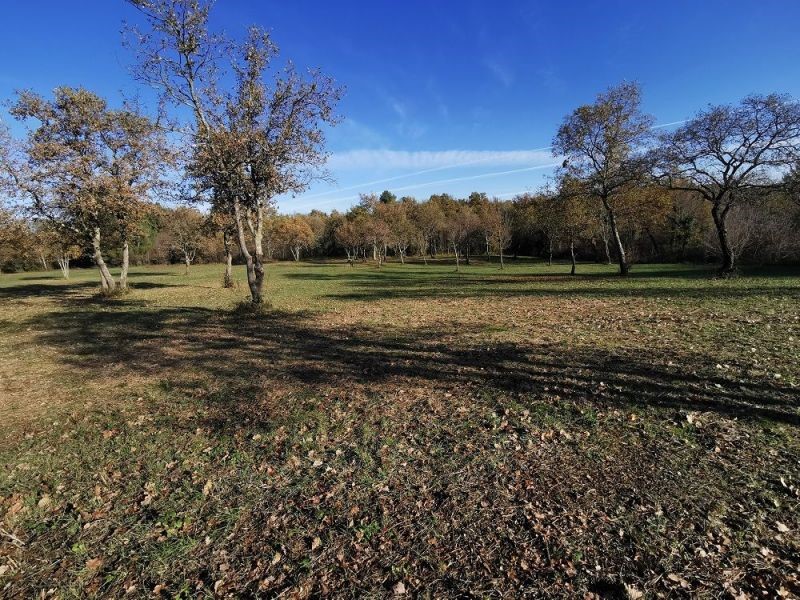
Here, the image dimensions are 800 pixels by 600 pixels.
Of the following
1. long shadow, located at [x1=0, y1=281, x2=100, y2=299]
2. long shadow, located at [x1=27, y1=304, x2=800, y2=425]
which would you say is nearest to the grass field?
long shadow, located at [x1=27, y1=304, x2=800, y2=425]

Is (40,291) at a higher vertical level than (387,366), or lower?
higher

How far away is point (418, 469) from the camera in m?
5.31

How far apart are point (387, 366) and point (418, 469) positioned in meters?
4.42

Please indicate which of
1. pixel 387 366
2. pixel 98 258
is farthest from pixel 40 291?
pixel 387 366

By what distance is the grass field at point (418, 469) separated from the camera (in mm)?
3711

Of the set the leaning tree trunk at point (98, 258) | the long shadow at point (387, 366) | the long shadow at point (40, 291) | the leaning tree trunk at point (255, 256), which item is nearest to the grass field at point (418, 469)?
the long shadow at point (387, 366)

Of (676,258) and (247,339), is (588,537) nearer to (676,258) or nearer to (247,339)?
(247,339)

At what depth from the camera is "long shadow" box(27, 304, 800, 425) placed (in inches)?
273

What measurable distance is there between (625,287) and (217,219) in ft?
87.4

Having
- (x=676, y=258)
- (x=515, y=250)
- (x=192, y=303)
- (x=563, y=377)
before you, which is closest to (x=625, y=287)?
(x=563, y=377)

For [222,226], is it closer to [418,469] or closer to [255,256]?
[255,256]

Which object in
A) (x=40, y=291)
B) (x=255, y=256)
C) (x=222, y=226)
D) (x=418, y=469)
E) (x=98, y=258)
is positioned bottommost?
(x=418, y=469)

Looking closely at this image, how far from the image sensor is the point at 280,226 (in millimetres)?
82562

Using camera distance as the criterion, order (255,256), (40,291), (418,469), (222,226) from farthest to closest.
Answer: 1. (40,291)
2. (222,226)
3. (255,256)
4. (418,469)
